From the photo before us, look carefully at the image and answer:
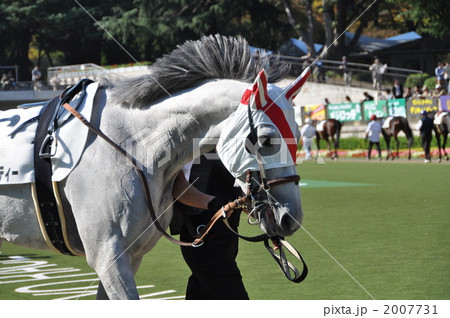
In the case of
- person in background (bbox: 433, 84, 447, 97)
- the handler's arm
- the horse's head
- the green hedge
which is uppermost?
the horse's head

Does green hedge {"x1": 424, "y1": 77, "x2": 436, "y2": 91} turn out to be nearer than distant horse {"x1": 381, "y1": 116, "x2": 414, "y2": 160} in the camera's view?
No

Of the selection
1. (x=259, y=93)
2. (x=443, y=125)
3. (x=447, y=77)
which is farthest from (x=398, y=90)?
(x=259, y=93)

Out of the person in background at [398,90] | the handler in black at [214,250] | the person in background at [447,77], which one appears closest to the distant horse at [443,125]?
the person in background at [447,77]

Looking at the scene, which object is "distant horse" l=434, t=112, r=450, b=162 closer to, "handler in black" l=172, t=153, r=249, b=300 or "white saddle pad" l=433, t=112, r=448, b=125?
"white saddle pad" l=433, t=112, r=448, b=125

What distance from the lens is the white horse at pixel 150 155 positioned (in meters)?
3.13

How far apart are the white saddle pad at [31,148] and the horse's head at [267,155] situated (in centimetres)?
70

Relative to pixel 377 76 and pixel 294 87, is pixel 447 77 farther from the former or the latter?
pixel 294 87

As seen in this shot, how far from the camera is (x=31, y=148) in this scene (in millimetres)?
3350

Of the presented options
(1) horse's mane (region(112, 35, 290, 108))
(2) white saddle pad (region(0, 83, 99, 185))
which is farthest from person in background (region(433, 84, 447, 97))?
(2) white saddle pad (region(0, 83, 99, 185))

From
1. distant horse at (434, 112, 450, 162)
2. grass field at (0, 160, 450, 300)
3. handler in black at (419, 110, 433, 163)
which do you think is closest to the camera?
grass field at (0, 160, 450, 300)

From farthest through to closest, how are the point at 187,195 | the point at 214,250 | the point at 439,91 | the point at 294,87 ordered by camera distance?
the point at 439,91 < the point at 214,250 < the point at 187,195 < the point at 294,87

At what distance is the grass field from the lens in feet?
18.9

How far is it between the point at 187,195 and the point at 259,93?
0.86m

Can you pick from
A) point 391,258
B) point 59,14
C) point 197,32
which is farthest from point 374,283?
point 59,14
